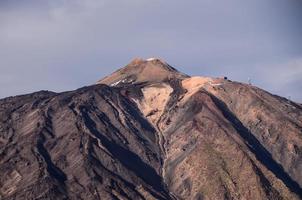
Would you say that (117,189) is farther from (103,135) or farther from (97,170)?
(103,135)

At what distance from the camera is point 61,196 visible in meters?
165

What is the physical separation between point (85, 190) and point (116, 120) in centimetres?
3272

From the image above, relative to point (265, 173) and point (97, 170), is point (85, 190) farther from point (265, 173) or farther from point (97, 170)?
point (265, 173)

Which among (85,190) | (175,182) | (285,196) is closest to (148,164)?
(175,182)

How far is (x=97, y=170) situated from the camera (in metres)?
175

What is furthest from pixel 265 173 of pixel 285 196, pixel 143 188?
pixel 143 188

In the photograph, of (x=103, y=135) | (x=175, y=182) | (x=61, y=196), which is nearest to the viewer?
(x=61, y=196)

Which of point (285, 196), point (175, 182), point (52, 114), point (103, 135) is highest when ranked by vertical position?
point (52, 114)

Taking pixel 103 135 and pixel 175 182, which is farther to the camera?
pixel 103 135

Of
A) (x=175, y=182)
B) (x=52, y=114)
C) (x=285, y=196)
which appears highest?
(x=52, y=114)

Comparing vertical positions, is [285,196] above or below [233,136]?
below

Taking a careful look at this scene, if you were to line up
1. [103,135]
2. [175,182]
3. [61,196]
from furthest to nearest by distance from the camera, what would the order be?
[103,135] → [175,182] → [61,196]

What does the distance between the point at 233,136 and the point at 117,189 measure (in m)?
A: 33.2

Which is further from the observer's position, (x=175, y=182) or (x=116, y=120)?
(x=116, y=120)
